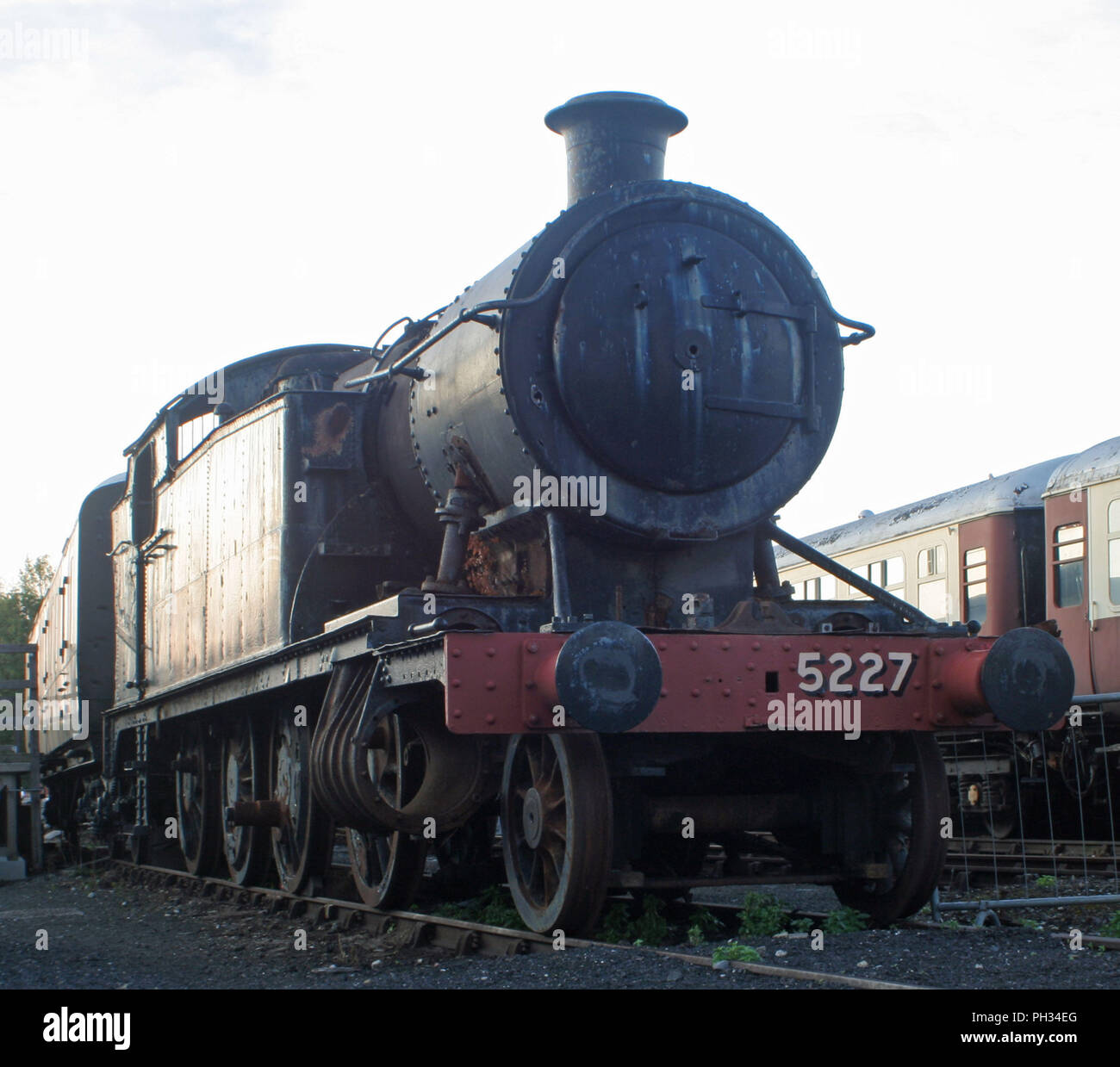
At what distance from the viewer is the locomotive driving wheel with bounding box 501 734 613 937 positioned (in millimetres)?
5684

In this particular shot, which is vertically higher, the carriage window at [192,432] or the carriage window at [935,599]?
the carriage window at [192,432]

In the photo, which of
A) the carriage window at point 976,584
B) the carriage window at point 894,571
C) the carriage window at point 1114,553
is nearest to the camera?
the carriage window at point 1114,553

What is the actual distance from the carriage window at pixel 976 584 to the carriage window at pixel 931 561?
0.40 m

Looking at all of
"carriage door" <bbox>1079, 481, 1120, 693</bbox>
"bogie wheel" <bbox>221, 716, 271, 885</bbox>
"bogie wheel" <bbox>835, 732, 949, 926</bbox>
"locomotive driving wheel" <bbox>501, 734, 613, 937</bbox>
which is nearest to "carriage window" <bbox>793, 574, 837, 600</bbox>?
"carriage door" <bbox>1079, 481, 1120, 693</bbox>

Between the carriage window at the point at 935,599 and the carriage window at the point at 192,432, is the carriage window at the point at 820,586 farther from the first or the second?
the carriage window at the point at 192,432

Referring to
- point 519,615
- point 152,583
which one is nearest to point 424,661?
point 519,615

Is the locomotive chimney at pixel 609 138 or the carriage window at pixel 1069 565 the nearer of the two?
the locomotive chimney at pixel 609 138

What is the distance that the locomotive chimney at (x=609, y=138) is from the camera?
6.87m

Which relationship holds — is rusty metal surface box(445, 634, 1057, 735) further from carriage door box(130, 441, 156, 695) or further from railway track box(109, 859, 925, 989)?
carriage door box(130, 441, 156, 695)

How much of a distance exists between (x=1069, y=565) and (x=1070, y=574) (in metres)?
0.08

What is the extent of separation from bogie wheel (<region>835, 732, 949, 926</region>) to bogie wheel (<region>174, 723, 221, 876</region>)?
5137mm

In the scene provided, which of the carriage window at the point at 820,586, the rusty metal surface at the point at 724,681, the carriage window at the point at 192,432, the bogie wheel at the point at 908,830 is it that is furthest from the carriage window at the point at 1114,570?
the carriage window at the point at 192,432

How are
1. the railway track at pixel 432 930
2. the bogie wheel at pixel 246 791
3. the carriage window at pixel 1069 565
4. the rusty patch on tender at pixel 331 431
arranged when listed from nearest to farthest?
1. the railway track at pixel 432 930
2. the rusty patch on tender at pixel 331 431
3. the bogie wheel at pixel 246 791
4. the carriage window at pixel 1069 565

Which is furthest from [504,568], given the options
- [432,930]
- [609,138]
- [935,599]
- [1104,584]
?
[935,599]
